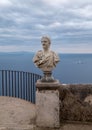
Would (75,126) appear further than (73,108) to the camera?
No

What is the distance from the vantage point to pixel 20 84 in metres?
11.3

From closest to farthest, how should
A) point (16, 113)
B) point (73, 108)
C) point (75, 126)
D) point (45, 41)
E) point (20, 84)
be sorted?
1. point (45, 41)
2. point (75, 126)
3. point (73, 108)
4. point (16, 113)
5. point (20, 84)

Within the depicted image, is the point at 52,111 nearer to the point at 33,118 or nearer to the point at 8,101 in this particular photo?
the point at 33,118

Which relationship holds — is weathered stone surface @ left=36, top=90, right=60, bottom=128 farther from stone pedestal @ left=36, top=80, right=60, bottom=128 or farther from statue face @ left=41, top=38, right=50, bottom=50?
statue face @ left=41, top=38, right=50, bottom=50

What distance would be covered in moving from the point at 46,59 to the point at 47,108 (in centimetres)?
129

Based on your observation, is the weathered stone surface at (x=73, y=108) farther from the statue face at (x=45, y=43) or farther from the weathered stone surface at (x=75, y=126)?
the statue face at (x=45, y=43)

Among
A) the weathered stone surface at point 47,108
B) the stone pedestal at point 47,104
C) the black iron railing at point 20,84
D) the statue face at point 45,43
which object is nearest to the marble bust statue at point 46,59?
the statue face at point 45,43

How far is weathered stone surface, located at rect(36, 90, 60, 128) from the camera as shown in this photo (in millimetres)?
7168

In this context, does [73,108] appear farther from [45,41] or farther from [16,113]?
[45,41]

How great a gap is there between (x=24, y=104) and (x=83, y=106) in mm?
2217

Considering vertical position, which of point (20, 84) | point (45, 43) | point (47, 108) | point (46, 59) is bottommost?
point (47, 108)

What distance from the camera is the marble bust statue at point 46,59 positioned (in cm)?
722

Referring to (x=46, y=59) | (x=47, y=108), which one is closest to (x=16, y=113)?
(x=47, y=108)

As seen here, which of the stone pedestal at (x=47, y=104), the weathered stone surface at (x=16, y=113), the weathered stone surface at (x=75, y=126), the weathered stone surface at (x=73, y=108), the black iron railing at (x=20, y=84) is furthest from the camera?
the black iron railing at (x=20, y=84)
